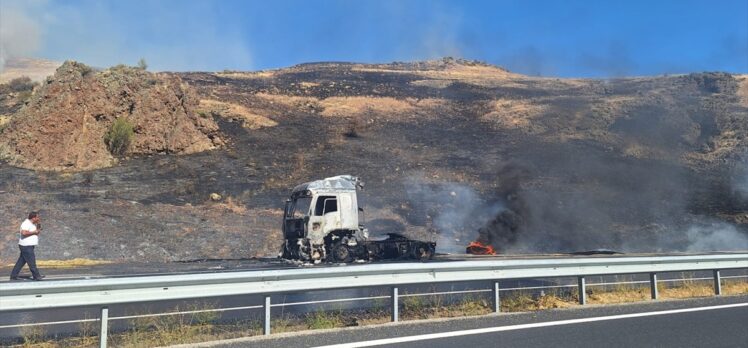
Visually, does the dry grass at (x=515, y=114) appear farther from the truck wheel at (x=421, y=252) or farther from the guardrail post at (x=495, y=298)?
the guardrail post at (x=495, y=298)

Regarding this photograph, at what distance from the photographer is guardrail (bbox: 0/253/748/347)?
20.2 ft

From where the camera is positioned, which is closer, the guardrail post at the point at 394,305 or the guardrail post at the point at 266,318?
the guardrail post at the point at 266,318

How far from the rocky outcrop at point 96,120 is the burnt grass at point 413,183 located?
1299 millimetres

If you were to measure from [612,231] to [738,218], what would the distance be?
6.65 metres

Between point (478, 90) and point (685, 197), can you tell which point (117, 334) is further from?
point (478, 90)

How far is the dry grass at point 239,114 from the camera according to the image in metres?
40.3

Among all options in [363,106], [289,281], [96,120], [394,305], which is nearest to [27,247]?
[289,281]

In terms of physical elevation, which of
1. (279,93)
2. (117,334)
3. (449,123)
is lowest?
(117,334)

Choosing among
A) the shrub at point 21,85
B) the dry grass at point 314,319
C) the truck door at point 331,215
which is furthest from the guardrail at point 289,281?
the shrub at point 21,85

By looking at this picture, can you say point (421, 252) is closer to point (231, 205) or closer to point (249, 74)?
point (231, 205)

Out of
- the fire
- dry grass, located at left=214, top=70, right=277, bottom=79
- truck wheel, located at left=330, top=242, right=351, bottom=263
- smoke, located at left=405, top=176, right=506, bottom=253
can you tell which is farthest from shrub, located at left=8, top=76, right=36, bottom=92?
the fire

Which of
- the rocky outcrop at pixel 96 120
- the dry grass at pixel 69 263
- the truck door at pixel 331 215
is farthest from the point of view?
the rocky outcrop at pixel 96 120

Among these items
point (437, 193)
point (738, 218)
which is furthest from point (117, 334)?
point (738, 218)

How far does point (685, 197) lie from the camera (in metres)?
33.2
